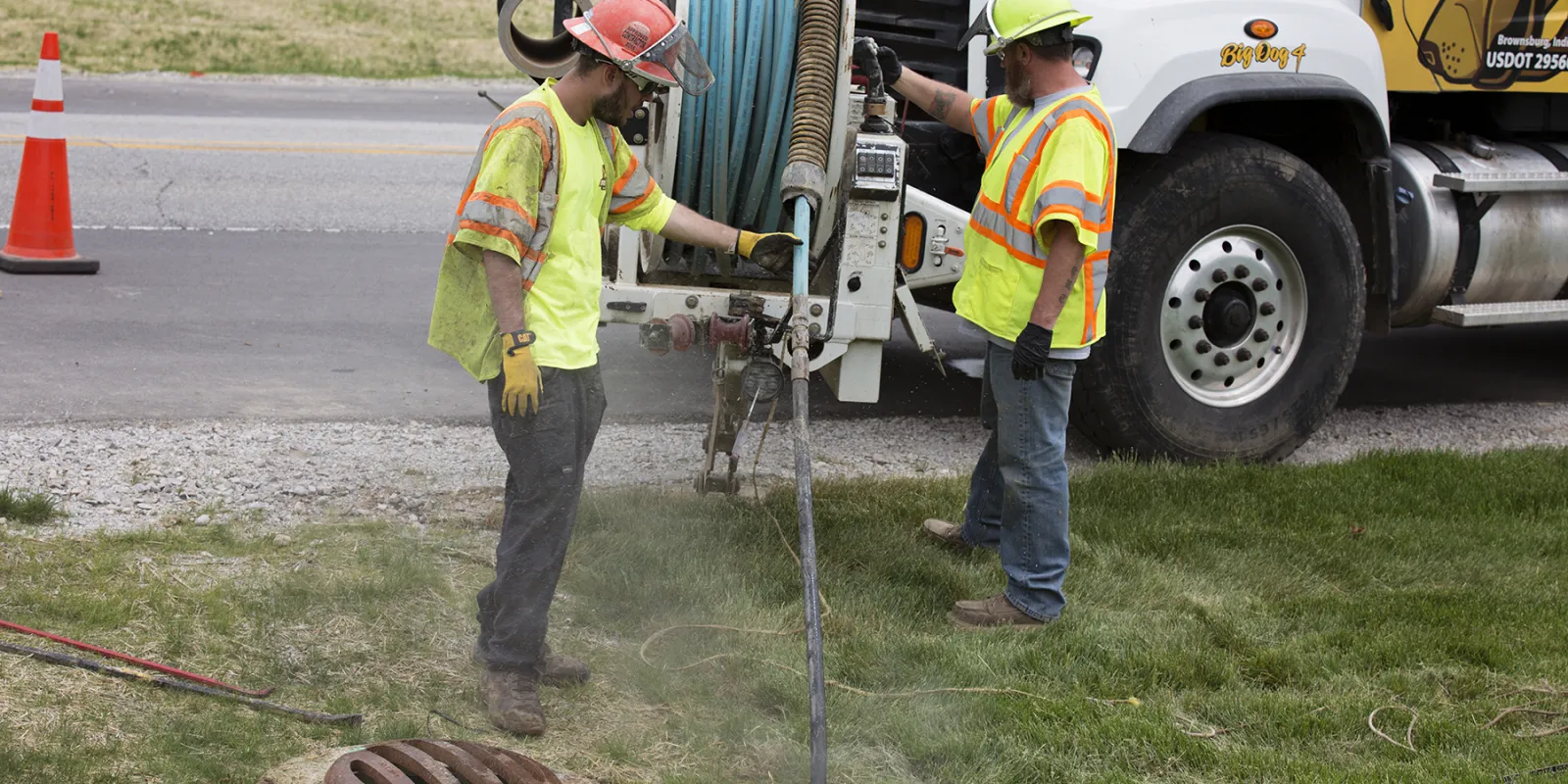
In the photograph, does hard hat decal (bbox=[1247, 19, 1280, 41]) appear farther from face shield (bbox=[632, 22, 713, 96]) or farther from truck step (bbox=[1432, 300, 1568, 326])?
face shield (bbox=[632, 22, 713, 96])

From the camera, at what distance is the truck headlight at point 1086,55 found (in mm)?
5441

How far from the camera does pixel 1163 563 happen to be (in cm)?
494

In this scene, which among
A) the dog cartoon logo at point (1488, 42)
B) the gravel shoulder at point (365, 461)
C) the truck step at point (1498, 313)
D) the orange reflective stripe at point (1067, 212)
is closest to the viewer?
the orange reflective stripe at point (1067, 212)

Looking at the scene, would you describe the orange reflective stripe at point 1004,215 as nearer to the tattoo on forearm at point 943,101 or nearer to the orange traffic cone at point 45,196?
the tattoo on forearm at point 943,101

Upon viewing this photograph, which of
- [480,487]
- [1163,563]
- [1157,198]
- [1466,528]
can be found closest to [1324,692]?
[1163,563]

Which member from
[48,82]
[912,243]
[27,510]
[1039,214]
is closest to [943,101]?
[912,243]

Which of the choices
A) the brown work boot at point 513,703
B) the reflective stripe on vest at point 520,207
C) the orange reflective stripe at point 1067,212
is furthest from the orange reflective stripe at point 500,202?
the orange reflective stripe at point 1067,212

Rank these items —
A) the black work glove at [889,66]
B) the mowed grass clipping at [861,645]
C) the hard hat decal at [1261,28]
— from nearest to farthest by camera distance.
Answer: the mowed grass clipping at [861,645] < the black work glove at [889,66] < the hard hat decal at [1261,28]

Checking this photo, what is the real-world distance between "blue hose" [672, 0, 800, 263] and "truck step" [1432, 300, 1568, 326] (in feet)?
10.3

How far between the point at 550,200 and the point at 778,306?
1.24 m

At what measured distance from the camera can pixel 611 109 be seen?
12.2 feet

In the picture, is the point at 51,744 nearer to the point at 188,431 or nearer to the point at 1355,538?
the point at 188,431

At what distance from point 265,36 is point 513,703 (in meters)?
18.1

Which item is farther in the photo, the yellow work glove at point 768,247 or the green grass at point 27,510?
the green grass at point 27,510
